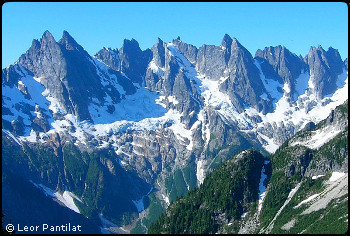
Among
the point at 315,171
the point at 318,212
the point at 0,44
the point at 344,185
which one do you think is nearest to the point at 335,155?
the point at 315,171

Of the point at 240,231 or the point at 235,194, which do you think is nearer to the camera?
the point at 240,231

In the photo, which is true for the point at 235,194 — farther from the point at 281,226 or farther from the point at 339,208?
the point at 339,208

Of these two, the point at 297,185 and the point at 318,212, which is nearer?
the point at 318,212

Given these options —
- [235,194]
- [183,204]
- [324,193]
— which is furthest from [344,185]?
[183,204]

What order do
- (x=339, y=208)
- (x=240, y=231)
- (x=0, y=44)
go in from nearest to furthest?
(x=0, y=44)
(x=339, y=208)
(x=240, y=231)

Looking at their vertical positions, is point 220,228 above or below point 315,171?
below

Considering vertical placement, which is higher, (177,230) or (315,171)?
(315,171)

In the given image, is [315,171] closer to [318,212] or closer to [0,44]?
[318,212]

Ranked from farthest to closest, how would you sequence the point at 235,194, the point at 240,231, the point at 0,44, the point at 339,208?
the point at 235,194
the point at 240,231
the point at 339,208
the point at 0,44

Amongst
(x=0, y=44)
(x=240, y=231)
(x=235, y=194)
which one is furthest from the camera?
(x=235, y=194)
